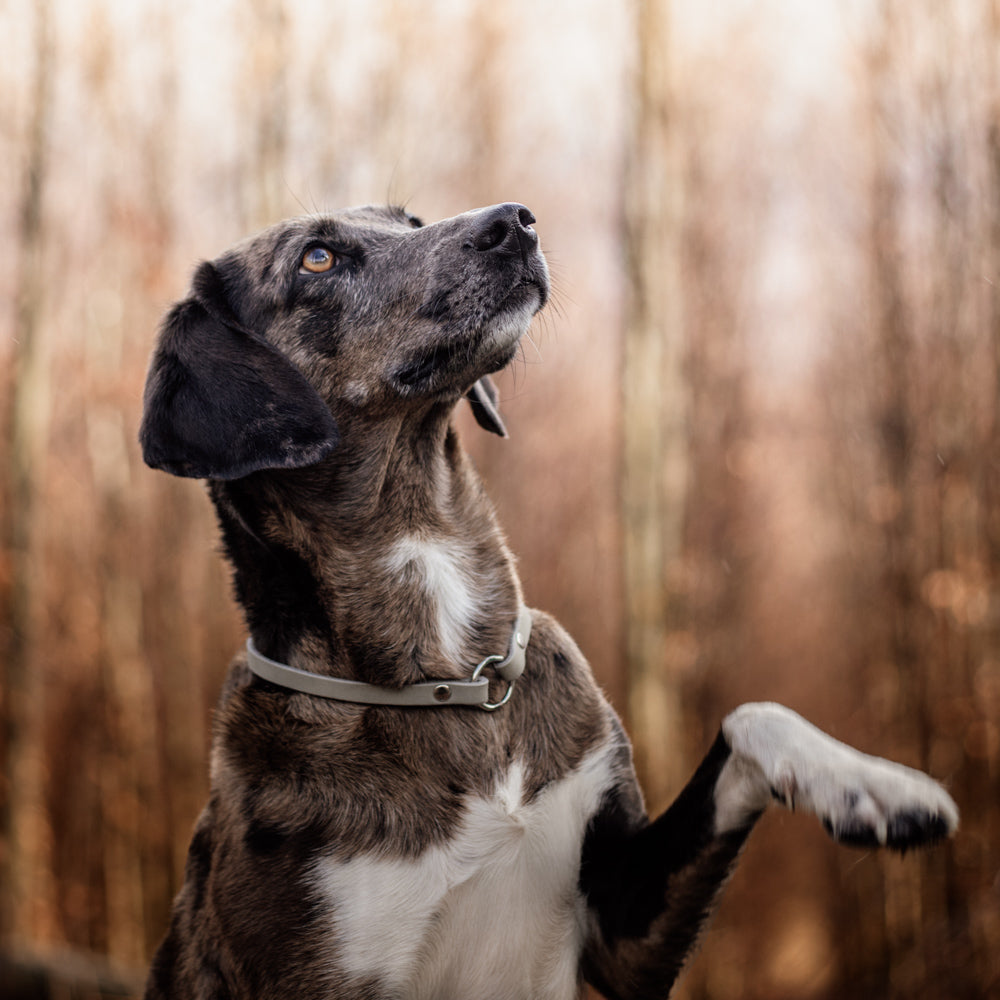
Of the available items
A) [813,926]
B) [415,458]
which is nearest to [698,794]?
[415,458]

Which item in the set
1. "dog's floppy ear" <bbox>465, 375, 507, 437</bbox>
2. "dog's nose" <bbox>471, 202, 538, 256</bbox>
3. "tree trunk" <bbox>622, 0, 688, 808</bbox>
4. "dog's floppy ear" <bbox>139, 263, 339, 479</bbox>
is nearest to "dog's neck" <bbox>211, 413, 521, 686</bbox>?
"dog's floppy ear" <bbox>139, 263, 339, 479</bbox>

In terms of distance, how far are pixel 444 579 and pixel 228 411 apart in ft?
2.33

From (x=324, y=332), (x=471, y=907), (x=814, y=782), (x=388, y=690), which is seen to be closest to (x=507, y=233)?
(x=324, y=332)

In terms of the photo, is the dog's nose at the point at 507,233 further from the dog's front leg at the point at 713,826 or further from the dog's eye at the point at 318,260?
the dog's front leg at the point at 713,826

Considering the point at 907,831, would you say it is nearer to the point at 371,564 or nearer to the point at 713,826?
the point at 713,826

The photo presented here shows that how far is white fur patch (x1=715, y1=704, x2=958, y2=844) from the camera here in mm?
1756

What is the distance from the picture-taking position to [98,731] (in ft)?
35.7

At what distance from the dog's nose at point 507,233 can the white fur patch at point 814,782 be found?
1.28 m

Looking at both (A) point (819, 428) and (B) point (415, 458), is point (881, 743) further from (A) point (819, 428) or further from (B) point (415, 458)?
(B) point (415, 458)

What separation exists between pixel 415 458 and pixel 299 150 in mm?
6545

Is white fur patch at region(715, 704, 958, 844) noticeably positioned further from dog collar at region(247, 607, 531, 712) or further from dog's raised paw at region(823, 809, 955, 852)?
dog collar at region(247, 607, 531, 712)

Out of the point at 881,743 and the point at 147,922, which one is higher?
the point at 881,743

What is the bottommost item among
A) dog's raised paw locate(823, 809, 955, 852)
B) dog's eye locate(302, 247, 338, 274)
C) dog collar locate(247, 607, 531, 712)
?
dog's raised paw locate(823, 809, 955, 852)

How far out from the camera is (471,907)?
83.6 inches
